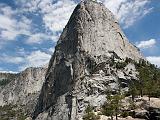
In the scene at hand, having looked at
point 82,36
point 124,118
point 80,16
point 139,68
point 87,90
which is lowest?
point 124,118

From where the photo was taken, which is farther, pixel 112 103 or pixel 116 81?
pixel 116 81

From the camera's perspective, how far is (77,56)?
536 feet

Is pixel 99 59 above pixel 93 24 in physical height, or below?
below

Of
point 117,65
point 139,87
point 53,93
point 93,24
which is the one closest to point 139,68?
point 117,65

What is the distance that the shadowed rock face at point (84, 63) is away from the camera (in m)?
142

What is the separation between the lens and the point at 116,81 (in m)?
145

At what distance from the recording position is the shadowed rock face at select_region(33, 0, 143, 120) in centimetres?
14150

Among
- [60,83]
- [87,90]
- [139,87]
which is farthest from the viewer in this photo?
[60,83]

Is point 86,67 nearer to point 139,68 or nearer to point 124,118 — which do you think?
point 139,68

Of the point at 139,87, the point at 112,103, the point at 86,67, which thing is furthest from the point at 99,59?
the point at 112,103

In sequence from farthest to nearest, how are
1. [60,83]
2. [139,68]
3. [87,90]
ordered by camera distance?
[60,83]
[139,68]
[87,90]

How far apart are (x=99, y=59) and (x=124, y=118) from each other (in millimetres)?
52240

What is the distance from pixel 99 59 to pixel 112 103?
4941cm

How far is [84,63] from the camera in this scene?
160 metres
